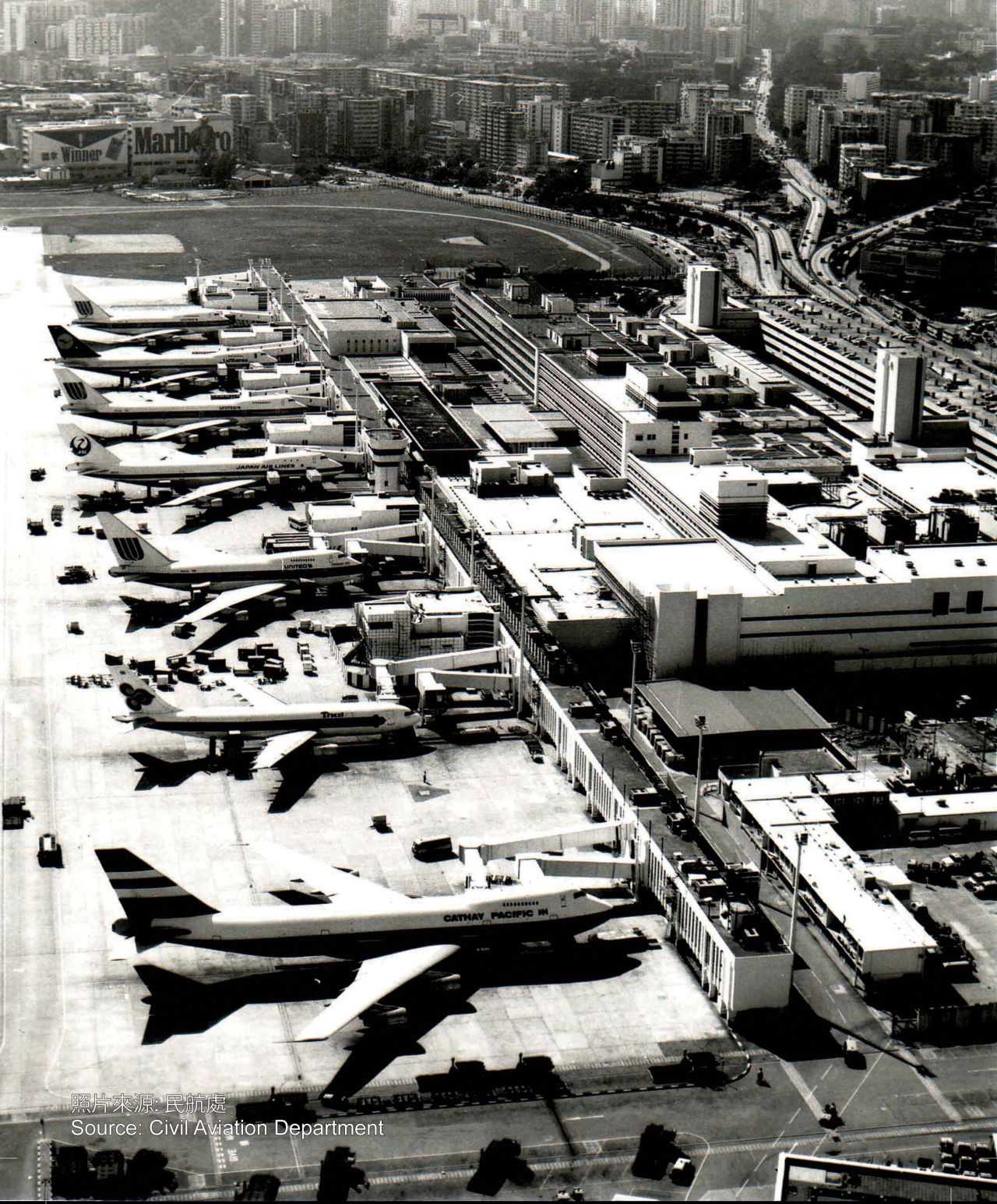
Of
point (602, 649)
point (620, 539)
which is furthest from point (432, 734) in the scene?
point (620, 539)

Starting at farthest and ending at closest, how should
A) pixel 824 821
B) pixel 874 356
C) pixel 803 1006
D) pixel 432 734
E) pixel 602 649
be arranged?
pixel 874 356 < pixel 602 649 < pixel 432 734 < pixel 824 821 < pixel 803 1006

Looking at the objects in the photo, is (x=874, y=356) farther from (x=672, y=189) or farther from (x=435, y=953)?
(x=672, y=189)

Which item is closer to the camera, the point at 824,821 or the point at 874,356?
the point at 824,821

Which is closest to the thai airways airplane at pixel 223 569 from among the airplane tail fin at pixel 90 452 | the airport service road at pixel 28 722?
the airport service road at pixel 28 722

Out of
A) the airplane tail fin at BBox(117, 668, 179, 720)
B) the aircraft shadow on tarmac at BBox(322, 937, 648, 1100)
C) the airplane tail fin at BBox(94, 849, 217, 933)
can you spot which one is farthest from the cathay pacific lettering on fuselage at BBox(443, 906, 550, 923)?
the airplane tail fin at BBox(117, 668, 179, 720)

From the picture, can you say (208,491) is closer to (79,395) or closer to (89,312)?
(79,395)

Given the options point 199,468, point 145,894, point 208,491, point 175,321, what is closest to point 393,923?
point 145,894

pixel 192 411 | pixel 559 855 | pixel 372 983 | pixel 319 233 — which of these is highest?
pixel 319 233

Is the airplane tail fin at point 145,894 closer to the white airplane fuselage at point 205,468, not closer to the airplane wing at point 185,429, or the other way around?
the white airplane fuselage at point 205,468
